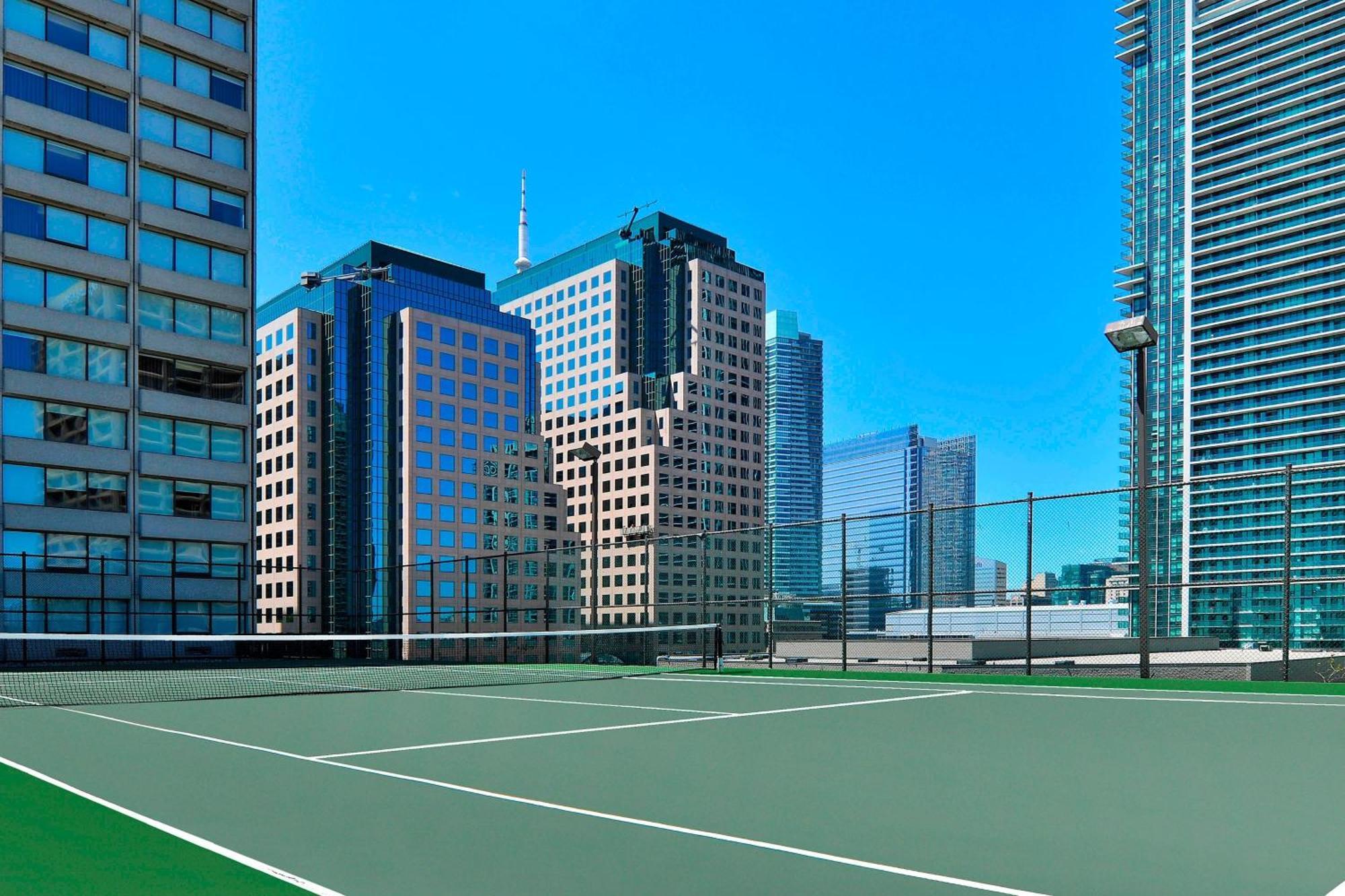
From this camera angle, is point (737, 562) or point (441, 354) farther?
point (737, 562)

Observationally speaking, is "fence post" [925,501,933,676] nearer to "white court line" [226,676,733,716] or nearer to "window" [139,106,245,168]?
"white court line" [226,676,733,716]

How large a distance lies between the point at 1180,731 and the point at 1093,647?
23733 mm

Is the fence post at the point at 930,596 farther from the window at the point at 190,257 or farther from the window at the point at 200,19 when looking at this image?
the window at the point at 200,19

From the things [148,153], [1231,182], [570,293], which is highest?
[1231,182]

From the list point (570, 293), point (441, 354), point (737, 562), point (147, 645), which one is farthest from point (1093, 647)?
point (570, 293)

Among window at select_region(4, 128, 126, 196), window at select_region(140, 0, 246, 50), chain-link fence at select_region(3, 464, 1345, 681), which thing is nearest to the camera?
chain-link fence at select_region(3, 464, 1345, 681)

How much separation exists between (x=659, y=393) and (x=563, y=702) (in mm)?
151090

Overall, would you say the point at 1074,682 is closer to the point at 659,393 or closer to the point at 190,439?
the point at 190,439

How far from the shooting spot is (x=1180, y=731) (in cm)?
1025

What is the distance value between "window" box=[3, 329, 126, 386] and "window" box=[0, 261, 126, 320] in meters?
1.26

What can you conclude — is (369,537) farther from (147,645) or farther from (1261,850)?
(1261,850)

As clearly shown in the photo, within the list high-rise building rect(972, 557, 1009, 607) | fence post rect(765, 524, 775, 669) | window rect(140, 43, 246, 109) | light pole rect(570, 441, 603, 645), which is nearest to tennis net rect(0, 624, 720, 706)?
light pole rect(570, 441, 603, 645)

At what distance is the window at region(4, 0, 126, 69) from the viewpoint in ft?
137

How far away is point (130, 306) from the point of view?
44.4 meters
